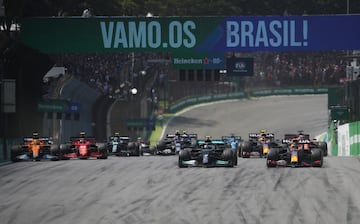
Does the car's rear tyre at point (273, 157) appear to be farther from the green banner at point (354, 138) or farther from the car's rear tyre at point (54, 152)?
the green banner at point (354, 138)

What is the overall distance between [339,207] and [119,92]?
40461 mm

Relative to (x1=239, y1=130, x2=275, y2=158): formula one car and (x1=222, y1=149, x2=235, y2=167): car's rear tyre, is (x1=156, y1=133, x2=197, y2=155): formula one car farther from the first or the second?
(x1=222, y1=149, x2=235, y2=167): car's rear tyre

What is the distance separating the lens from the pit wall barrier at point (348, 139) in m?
36.7

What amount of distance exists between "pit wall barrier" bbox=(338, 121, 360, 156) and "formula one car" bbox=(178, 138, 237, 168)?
9.85 m

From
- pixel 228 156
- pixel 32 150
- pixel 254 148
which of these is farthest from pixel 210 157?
pixel 254 148

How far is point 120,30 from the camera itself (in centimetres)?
3906

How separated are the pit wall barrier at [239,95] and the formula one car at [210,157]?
154 feet

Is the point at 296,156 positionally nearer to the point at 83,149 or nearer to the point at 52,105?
the point at 83,149

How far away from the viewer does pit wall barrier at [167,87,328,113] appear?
7694 cm

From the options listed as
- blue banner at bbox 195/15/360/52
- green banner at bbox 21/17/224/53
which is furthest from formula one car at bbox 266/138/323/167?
green banner at bbox 21/17/224/53

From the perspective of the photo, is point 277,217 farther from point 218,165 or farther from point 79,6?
point 79,6

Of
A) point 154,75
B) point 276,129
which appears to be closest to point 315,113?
point 276,129

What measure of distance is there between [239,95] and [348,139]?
4238 cm

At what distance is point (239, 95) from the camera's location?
81938mm
